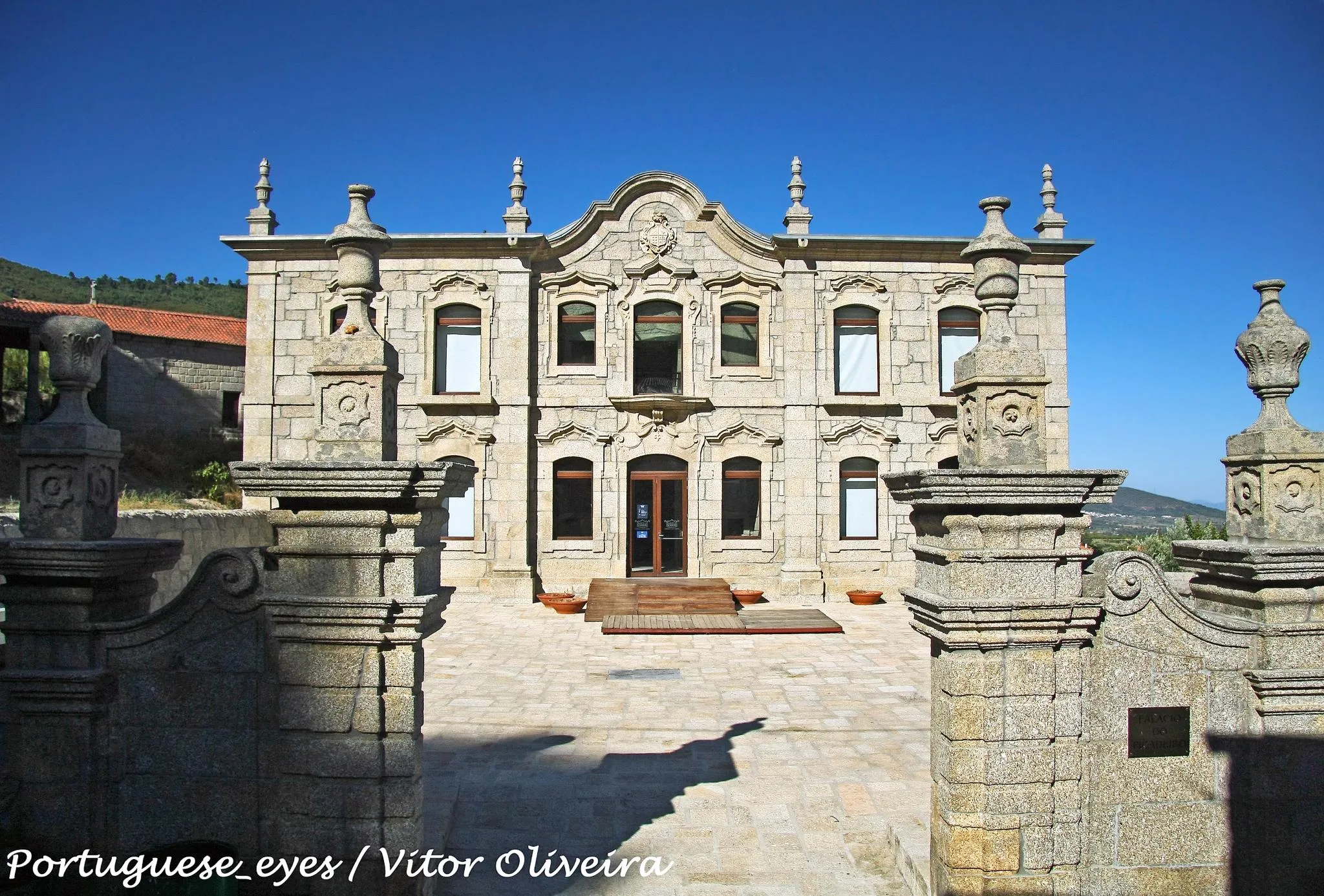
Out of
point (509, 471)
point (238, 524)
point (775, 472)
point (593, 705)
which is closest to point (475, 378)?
point (509, 471)

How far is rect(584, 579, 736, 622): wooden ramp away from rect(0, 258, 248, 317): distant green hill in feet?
109

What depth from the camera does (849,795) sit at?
607cm

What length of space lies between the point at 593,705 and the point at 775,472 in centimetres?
874

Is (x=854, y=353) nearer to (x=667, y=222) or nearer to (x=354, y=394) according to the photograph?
(x=667, y=222)

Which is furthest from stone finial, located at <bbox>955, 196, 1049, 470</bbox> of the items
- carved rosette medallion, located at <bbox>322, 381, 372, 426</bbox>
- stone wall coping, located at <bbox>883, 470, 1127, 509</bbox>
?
carved rosette medallion, located at <bbox>322, 381, 372, 426</bbox>

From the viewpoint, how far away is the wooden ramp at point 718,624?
12.8m

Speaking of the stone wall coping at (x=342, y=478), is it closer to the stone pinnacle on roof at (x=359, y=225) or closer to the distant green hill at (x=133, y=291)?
the stone pinnacle on roof at (x=359, y=225)

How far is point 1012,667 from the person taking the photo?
4.10m

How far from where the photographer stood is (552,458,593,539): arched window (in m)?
16.5

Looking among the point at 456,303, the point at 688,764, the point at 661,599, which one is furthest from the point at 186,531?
the point at 688,764

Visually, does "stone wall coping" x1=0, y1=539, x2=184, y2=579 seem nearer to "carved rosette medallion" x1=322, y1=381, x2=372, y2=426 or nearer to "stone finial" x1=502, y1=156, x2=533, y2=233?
"carved rosette medallion" x1=322, y1=381, x2=372, y2=426

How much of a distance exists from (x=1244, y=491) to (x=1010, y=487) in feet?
6.14

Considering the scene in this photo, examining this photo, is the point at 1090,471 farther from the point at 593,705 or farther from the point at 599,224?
the point at 599,224

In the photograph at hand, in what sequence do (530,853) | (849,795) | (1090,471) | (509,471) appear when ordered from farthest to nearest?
(509,471)
(849,795)
(530,853)
(1090,471)
